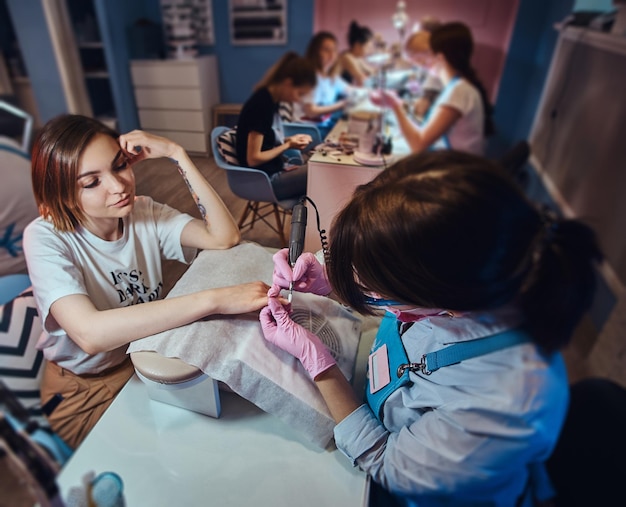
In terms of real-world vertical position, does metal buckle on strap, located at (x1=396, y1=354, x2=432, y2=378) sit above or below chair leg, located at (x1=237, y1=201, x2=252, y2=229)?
below

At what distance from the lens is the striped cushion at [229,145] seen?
0.64 metres

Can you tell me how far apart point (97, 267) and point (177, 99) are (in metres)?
0.35

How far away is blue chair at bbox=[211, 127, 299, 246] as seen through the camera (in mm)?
653

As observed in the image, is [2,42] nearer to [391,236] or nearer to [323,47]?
[391,236]

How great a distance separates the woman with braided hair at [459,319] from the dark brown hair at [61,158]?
38 cm

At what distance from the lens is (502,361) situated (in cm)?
48

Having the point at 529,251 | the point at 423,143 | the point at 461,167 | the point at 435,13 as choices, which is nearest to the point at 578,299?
the point at 529,251

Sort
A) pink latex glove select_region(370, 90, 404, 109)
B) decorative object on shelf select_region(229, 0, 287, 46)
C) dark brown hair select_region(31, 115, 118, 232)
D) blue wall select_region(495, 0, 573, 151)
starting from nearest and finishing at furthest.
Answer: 1. dark brown hair select_region(31, 115, 118, 232)
2. decorative object on shelf select_region(229, 0, 287, 46)
3. pink latex glove select_region(370, 90, 404, 109)
4. blue wall select_region(495, 0, 573, 151)

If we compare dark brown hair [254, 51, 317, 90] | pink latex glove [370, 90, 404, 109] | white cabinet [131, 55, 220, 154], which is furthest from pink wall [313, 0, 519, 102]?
white cabinet [131, 55, 220, 154]

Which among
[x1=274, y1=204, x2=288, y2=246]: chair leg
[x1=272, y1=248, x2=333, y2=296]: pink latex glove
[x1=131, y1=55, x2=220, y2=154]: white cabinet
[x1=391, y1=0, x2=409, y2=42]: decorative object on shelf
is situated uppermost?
[x1=391, y1=0, x2=409, y2=42]: decorative object on shelf

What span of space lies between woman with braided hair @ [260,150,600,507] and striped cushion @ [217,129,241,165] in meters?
0.24

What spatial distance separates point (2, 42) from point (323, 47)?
2623 mm

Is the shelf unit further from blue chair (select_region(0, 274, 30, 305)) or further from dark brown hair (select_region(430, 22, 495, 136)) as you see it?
dark brown hair (select_region(430, 22, 495, 136))

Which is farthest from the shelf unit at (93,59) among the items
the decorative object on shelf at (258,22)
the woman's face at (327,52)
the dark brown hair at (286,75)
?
the woman's face at (327,52)
